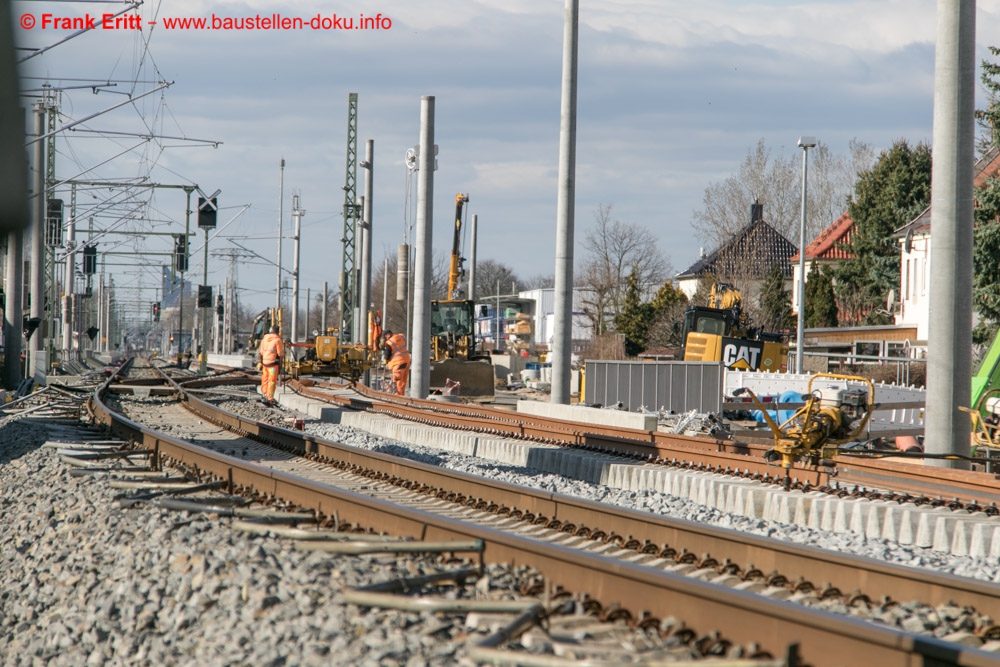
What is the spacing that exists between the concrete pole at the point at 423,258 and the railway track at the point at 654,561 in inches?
502

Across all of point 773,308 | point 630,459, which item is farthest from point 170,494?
point 773,308

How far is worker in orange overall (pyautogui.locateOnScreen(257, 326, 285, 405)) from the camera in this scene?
2291 centimetres

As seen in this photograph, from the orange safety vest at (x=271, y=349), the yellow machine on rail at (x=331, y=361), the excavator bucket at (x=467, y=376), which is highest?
the orange safety vest at (x=271, y=349)

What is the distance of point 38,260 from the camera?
3111 cm

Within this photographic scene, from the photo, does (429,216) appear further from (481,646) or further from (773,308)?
(773,308)

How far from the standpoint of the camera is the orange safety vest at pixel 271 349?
22.9 metres

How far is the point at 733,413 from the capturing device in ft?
76.3

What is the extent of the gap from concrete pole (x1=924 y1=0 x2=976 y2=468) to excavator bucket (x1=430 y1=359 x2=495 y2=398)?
2443 cm

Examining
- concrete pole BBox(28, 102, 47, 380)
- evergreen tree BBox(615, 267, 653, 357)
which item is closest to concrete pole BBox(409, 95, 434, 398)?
concrete pole BBox(28, 102, 47, 380)

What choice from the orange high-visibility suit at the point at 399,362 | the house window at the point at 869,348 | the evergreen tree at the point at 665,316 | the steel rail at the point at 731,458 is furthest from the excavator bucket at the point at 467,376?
the house window at the point at 869,348

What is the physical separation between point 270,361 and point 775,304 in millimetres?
38891

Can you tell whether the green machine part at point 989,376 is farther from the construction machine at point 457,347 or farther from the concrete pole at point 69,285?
the concrete pole at point 69,285

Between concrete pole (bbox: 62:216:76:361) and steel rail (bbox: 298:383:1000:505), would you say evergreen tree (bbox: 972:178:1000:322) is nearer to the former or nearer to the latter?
steel rail (bbox: 298:383:1000:505)

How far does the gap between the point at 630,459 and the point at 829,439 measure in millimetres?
2753
